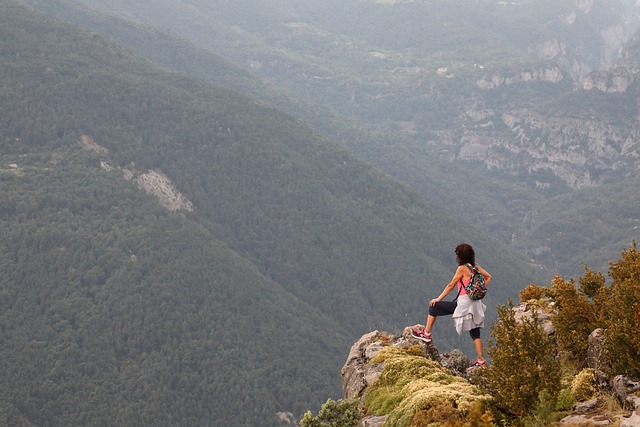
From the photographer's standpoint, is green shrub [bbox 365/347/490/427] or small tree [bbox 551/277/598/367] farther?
small tree [bbox 551/277/598/367]

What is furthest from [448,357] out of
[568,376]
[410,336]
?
[568,376]

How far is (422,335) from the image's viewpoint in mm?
31703

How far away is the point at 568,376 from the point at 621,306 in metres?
3.84

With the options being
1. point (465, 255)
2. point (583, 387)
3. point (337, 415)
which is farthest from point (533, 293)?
point (583, 387)

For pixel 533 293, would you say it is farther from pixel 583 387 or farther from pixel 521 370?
pixel 521 370

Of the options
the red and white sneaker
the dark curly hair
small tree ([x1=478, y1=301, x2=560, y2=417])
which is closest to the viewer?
small tree ([x1=478, y1=301, x2=560, y2=417])

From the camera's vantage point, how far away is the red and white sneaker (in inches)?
1229

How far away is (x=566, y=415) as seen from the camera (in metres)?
21.0

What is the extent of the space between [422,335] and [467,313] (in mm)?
4301

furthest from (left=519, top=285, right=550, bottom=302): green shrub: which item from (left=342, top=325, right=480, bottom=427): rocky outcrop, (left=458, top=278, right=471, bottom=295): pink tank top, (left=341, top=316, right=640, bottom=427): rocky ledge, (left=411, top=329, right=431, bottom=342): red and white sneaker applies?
(left=458, top=278, right=471, bottom=295): pink tank top

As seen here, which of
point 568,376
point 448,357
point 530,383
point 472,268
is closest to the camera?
point 530,383

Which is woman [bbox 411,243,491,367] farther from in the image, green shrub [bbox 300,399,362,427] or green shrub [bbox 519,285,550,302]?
green shrub [bbox 519,285,550,302]

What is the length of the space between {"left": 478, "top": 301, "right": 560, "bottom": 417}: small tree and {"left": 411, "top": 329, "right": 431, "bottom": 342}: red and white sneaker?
9.73 meters

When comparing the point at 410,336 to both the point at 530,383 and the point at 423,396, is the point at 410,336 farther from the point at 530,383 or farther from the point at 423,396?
the point at 530,383
